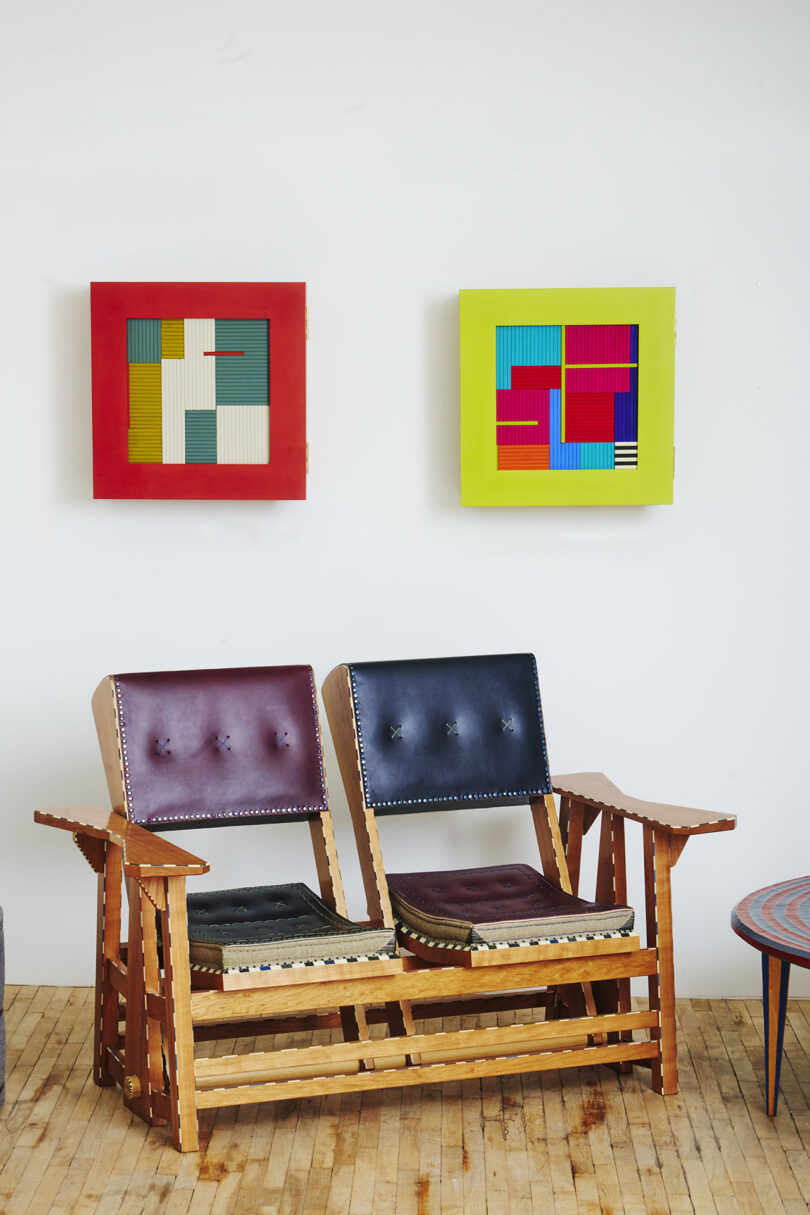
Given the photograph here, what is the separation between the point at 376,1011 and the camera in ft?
10.3

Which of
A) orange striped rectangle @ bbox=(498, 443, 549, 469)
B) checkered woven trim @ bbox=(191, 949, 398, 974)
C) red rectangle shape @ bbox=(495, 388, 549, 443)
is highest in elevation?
red rectangle shape @ bbox=(495, 388, 549, 443)

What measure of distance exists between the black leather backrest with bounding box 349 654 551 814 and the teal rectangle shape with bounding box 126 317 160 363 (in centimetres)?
110

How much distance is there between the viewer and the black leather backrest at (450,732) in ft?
10.1

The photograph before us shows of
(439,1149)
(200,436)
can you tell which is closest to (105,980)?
(439,1149)

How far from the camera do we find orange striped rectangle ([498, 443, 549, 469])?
11.3 feet

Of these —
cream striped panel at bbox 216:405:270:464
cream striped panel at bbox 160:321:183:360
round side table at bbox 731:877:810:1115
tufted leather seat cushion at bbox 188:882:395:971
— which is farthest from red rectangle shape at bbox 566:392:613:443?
tufted leather seat cushion at bbox 188:882:395:971

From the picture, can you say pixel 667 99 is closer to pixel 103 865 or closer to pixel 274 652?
pixel 274 652

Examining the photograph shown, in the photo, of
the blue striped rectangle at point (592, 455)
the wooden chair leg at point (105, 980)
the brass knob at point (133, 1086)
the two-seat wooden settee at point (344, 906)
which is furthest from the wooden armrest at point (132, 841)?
the blue striped rectangle at point (592, 455)

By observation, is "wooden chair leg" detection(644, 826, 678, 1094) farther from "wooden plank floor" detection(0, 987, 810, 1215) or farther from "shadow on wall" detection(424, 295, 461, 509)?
"shadow on wall" detection(424, 295, 461, 509)

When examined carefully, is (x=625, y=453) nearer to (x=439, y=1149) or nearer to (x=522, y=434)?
(x=522, y=434)

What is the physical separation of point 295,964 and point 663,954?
861 mm

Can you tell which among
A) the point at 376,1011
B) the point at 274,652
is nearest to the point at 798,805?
the point at 376,1011

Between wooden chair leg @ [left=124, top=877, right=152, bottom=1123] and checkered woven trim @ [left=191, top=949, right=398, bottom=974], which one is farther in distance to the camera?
wooden chair leg @ [left=124, top=877, right=152, bottom=1123]

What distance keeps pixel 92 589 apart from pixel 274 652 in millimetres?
561
